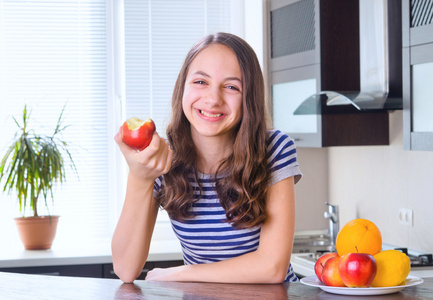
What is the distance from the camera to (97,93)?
4.18m

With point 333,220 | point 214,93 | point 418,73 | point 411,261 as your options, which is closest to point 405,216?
point 411,261

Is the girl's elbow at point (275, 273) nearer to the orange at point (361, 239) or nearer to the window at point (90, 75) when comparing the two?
the orange at point (361, 239)

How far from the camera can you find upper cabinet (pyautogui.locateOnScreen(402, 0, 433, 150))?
252 centimetres

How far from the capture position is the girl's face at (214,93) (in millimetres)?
1640

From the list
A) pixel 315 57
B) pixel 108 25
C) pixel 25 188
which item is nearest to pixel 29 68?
pixel 108 25

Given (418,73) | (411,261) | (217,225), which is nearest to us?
(217,225)

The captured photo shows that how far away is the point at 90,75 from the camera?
4180 mm

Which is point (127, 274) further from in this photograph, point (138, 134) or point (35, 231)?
point (35, 231)

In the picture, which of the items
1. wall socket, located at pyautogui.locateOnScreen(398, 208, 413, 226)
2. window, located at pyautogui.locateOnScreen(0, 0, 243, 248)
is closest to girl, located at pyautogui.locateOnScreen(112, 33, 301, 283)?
wall socket, located at pyautogui.locateOnScreen(398, 208, 413, 226)

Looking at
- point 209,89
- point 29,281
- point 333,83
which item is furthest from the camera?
point 333,83

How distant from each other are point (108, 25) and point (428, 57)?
2266 millimetres

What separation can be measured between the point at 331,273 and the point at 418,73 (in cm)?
147

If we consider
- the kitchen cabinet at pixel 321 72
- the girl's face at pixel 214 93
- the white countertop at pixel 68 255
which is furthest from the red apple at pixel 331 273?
the white countertop at pixel 68 255

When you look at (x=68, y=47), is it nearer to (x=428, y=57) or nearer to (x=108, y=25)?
(x=108, y=25)
